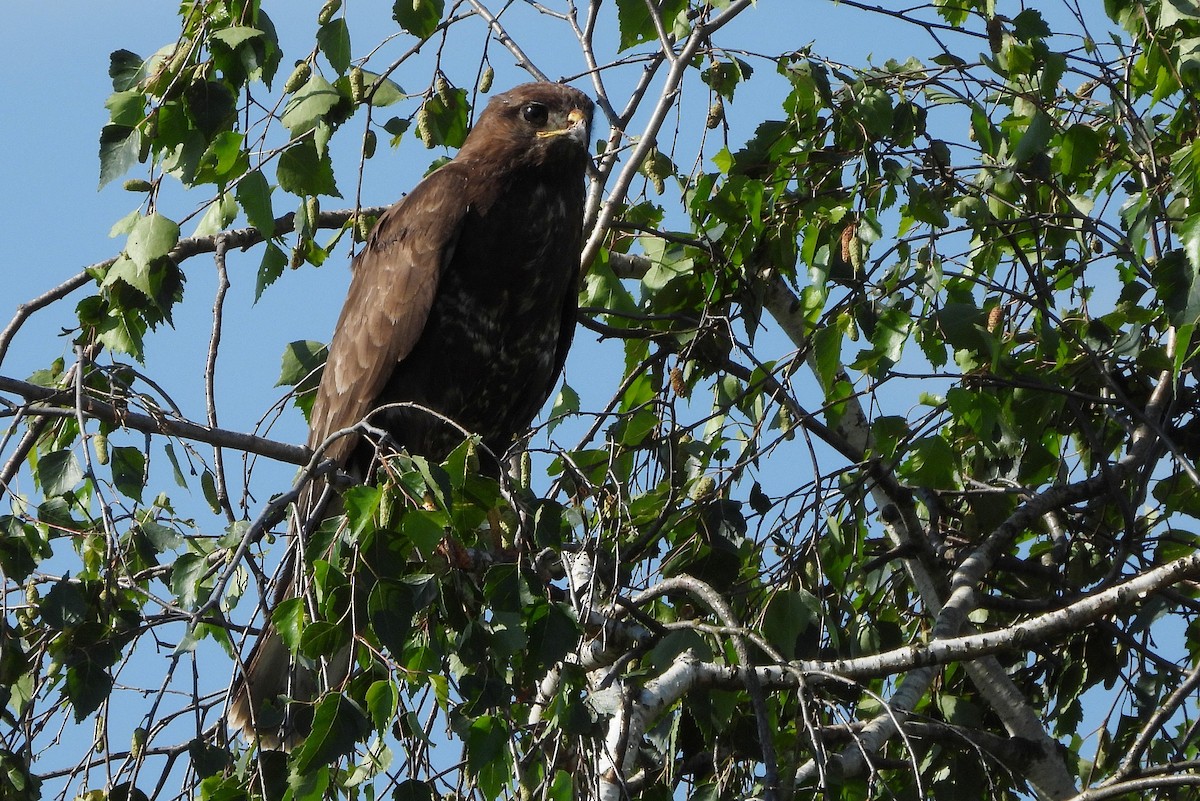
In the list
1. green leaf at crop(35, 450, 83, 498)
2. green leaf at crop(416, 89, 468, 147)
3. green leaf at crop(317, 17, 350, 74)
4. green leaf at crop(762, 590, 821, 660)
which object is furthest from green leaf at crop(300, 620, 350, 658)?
green leaf at crop(416, 89, 468, 147)

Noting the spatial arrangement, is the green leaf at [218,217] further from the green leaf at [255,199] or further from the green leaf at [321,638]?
the green leaf at [321,638]

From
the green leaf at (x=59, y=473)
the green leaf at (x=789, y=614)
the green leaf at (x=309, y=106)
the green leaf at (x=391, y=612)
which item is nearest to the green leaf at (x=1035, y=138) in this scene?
the green leaf at (x=789, y=614)

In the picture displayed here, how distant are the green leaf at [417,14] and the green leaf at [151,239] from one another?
836 mm

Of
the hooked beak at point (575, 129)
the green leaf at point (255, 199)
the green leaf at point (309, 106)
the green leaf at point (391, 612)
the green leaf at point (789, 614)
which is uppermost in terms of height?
the hooked beak at point (575, 129)

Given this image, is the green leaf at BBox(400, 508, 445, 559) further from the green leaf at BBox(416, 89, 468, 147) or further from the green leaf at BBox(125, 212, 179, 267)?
the green leaf at BBox(416, 89, 468, 147)

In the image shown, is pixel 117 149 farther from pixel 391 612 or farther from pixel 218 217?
pixel 391 612

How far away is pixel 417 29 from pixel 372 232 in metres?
1.07

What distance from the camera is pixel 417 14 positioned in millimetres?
3262

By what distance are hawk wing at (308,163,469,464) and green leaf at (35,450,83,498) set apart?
1358 millimetres

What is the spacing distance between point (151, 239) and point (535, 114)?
191 centimetres

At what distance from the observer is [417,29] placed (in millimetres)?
3273

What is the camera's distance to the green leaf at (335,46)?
2.96 m

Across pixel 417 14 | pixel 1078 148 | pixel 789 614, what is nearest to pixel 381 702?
pixel 789 614

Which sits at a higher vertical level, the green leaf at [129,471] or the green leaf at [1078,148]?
the green leaf at [1078,148]
